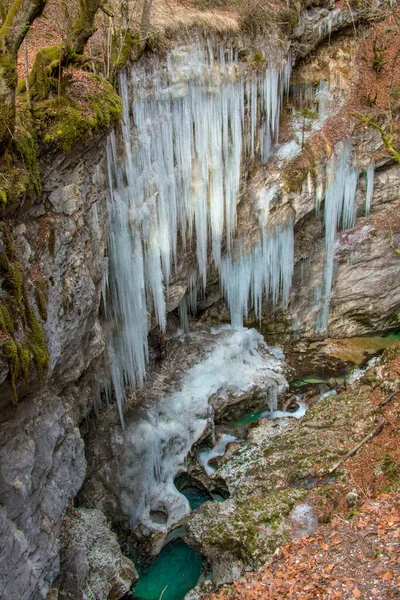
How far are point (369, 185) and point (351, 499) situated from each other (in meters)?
8.62

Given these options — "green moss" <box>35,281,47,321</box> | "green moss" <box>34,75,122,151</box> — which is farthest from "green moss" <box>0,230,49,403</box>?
"green moss" <box>34,75,122,151</box>

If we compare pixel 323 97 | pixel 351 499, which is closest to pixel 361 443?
pixel 351 499

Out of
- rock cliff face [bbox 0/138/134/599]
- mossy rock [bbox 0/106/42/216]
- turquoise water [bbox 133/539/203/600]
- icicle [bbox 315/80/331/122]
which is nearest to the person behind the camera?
mossy rock [bbox 0/106/42/216]

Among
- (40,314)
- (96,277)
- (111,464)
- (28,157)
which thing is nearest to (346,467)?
(111,464)

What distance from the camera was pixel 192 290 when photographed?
13562 millimetres

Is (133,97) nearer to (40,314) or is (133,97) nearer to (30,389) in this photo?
(40,314)

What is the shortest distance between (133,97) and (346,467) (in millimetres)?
7531

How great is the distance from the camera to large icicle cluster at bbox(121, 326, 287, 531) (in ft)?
33.7

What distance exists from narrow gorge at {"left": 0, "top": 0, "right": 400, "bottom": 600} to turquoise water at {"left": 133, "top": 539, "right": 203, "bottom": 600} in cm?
4

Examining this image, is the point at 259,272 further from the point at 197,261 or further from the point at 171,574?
the point at 171,574

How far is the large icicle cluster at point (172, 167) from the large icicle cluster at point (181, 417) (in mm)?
955

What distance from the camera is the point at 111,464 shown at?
34.1 ft

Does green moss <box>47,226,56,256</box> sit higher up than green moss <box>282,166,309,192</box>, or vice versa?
green moss <box>47,226,56,256</box>

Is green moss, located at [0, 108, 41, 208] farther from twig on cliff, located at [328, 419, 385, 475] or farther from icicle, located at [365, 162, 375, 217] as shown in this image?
icicle, located at [365, 162, 375, 217]
